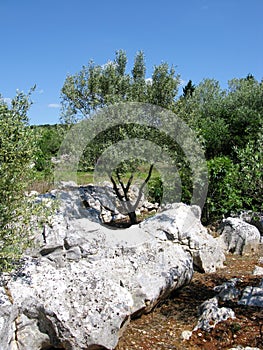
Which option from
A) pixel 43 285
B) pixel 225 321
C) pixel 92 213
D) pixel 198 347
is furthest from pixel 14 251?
pixel 92 213

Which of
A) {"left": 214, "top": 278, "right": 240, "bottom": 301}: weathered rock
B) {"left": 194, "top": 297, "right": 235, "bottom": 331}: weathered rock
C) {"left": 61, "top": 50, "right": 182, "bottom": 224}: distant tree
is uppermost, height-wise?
{"left": 61, "top": 50, "right": 182, "bottom": 224}: distant tree

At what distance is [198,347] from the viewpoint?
5613 mm

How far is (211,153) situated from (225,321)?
14256mm

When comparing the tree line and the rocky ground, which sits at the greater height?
the tree line

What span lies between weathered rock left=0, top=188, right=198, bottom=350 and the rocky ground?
0.28m

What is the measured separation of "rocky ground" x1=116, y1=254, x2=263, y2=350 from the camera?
5668mm

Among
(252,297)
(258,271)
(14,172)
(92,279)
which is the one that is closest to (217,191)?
(258,271)

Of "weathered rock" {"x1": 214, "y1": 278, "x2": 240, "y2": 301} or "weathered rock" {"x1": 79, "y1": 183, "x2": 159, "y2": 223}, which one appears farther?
"weathered rock" {"x1": 79, "y1": 183, "x2": 159, "y2": 223}

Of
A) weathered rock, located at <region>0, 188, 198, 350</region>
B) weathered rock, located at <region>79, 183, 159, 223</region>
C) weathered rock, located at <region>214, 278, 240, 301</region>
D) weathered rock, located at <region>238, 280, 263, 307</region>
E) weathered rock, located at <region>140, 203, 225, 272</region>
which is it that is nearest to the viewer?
weathered rock, located at <region>0, 188, 198, 350</region>

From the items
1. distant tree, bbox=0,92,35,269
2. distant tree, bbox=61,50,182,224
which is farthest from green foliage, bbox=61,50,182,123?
distant tree, bbox=0,92,35,269

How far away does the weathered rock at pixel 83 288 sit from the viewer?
17.0 feet

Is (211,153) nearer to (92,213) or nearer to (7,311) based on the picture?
(92,213)

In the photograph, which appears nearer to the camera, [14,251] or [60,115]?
[14,251]

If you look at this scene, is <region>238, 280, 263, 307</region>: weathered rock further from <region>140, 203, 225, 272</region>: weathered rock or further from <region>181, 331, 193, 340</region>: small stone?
<region>140, 203, 225, 272</region>: weathered rock
